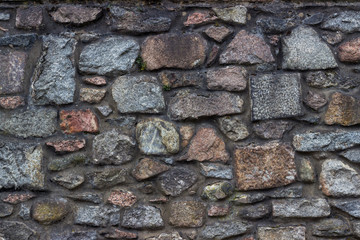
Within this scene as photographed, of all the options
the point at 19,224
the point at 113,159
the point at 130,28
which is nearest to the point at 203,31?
the point at 130,28

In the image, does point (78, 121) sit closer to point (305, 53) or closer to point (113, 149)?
point (113, 149)

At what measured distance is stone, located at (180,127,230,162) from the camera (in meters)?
2.38

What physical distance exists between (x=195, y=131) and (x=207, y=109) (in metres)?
0.15

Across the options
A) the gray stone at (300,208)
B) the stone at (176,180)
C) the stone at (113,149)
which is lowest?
the gray stone at (300,208)

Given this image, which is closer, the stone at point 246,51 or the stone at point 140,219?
the stone at point 140,219

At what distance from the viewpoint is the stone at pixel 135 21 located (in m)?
2.45

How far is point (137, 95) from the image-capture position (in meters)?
2.40

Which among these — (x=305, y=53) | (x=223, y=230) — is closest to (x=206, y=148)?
(x=223, y=230)

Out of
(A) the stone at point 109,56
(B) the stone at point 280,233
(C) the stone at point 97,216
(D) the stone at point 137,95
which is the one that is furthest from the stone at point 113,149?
(B) the stone at point 280,233

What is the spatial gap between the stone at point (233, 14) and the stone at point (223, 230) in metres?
1.24

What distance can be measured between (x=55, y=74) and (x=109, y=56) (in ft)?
1.12

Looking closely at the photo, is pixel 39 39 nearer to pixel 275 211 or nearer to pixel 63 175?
pixel 63 175

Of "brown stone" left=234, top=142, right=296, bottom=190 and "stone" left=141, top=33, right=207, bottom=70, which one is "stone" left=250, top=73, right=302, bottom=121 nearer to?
"brown stone" left=234, top=142, right=296, bottom=190

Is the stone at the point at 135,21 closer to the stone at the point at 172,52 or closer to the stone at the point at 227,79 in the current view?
the stone at the point at 172,52
